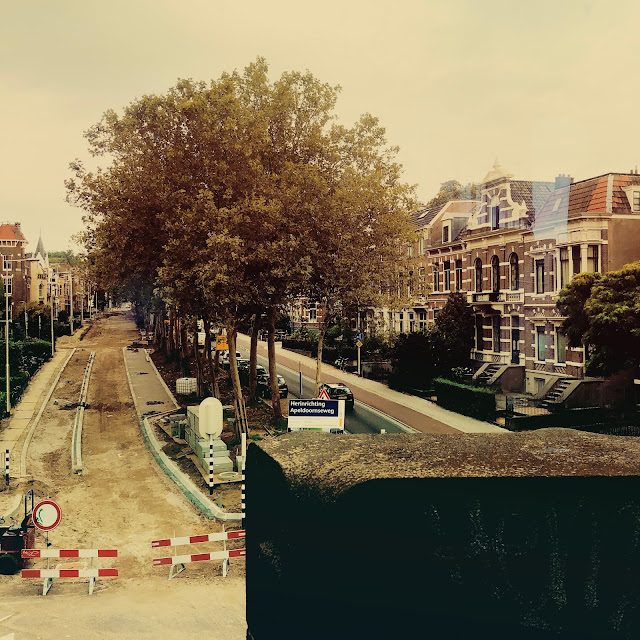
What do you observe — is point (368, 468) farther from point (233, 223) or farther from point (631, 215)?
point (631, 215)

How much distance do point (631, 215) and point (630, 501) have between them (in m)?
29.2

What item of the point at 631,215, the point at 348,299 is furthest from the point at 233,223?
the point at 631,215

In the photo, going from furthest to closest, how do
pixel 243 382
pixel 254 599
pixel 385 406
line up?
1. pixel 243 382
2. pixel 385 406
3. pixel 254 599

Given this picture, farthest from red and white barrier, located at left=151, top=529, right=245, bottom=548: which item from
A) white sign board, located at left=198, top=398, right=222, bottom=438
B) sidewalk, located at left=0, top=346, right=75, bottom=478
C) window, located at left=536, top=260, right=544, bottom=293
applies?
window, located at left=536, top=260, right=544, bottom=293

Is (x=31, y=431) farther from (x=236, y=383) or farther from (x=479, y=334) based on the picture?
(x=479, y=334)

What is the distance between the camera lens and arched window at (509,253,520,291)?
40094 mm

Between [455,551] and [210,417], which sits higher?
[455,551]

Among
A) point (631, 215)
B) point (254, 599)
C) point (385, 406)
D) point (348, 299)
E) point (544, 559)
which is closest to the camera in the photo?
point (544, 559)

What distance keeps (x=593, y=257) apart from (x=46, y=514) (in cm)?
2801

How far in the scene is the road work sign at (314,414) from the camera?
22.3 metres

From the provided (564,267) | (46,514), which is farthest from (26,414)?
(564,267)

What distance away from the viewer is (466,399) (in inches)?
1400

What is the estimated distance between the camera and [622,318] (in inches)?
1054

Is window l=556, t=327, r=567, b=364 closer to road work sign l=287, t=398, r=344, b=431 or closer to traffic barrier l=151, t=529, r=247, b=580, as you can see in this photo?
road work sign l=287, t=398, r=344, b=431
